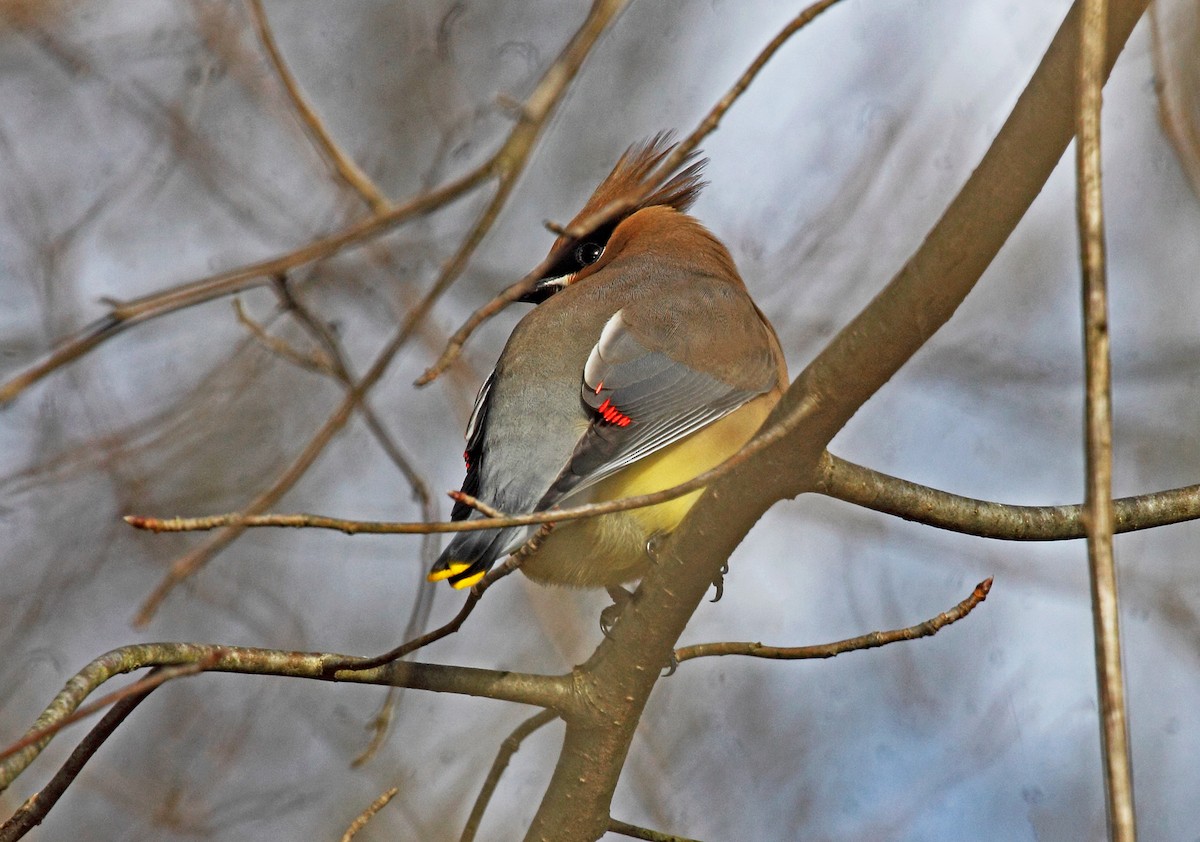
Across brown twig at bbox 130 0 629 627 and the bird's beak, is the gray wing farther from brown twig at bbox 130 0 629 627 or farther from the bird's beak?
brown twig at bbox 130 0 629 627

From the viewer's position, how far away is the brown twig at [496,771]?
2732mm

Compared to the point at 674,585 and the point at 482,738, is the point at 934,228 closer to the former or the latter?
the point at 674,585

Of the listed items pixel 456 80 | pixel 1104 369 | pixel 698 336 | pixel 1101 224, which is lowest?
pixel 1104 369

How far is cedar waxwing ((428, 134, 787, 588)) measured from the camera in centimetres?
310

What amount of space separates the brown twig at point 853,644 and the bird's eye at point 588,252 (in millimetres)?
1769

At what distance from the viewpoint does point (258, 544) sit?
5641mm

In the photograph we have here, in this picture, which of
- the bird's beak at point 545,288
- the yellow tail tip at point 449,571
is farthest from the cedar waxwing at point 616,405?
the bird's beak at point 545,288

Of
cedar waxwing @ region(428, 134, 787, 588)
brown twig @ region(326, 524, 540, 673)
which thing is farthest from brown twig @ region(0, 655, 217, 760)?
cedar waxwing @ region(428, 134, 787, 588)

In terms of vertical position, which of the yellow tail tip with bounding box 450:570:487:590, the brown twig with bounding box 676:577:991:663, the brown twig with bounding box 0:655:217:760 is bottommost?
the brown twig with bounding box 0:655:217:760

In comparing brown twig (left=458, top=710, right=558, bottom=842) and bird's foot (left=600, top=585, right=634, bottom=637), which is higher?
bird's foot (left=600, top=585, right=634, bottom=637)

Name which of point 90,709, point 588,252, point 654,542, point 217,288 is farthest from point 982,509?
point 588,252

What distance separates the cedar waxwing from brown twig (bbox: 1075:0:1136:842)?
1395 millimetres

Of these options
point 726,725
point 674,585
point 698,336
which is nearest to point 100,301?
point 674,585

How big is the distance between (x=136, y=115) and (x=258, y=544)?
5.74 feet
